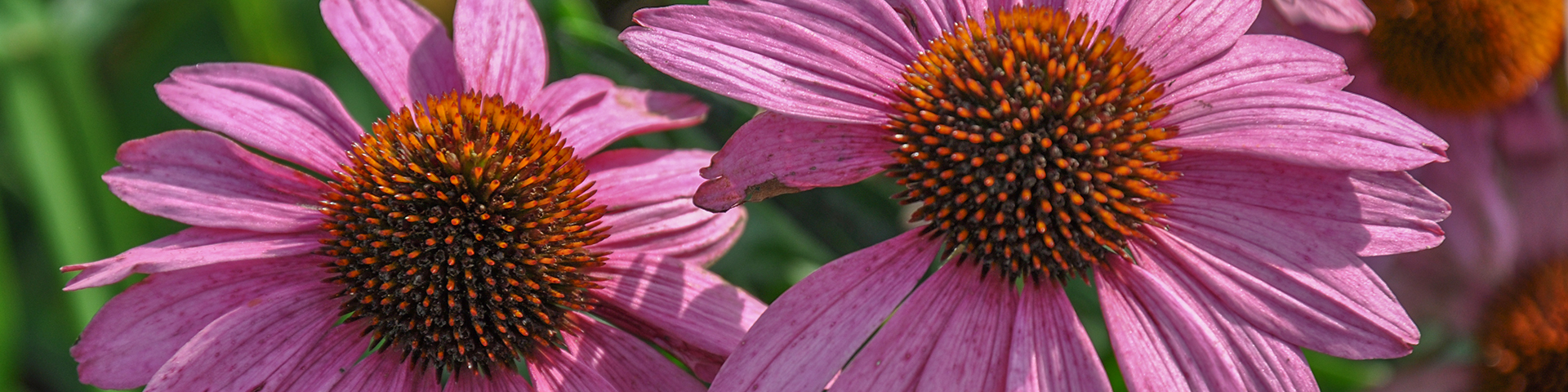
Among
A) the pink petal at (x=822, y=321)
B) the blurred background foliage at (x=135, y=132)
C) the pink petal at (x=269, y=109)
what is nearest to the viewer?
the pink petal at (x=822, y=321)

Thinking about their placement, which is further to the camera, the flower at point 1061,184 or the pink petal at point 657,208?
the pink petal at point 657,208

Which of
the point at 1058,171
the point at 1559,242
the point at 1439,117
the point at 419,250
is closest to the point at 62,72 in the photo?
the point at 419,250

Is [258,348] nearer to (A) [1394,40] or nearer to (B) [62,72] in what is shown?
(B) [62,72]

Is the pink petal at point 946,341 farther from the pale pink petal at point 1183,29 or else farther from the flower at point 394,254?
the pale pink petal at point 1183,29

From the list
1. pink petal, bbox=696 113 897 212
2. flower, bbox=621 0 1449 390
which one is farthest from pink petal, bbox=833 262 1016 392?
pink petal, bbox=696 113 897 212

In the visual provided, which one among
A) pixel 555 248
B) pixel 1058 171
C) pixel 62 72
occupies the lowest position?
pixel 62 72

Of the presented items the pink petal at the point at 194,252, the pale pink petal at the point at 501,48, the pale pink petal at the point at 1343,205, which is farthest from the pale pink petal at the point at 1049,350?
the pink petal at the point at 194,252

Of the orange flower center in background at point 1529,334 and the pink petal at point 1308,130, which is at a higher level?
the pink petal at point 1308,130

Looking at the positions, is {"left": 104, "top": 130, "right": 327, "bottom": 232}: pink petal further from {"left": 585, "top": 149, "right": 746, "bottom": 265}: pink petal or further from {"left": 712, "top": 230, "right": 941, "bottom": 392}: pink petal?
{"left": 712, "top": 230, "right": 941, "bottom": 392}: pink petal
